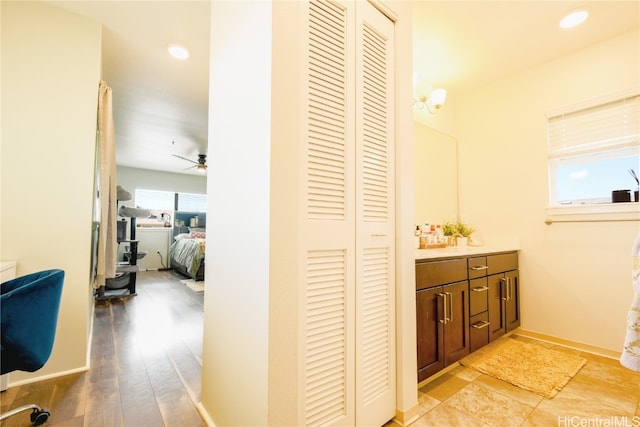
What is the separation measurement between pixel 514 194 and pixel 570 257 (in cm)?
73

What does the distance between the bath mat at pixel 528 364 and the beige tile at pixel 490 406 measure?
24 cm

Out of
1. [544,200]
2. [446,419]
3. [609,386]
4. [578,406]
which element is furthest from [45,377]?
[544,200]

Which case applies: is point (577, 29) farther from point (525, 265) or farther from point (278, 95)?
point (278, 95)

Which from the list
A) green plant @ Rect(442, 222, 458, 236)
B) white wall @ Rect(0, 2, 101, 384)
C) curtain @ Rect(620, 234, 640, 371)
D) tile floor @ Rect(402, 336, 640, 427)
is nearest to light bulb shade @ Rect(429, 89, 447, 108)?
green plant @ Rect(442, 222, 458, 236)

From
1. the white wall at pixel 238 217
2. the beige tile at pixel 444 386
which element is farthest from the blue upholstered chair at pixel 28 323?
the beige tile at pixel 444 386

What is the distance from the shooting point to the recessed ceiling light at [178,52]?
2389mm

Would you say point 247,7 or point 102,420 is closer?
point 247,7

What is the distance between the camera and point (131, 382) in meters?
1.84

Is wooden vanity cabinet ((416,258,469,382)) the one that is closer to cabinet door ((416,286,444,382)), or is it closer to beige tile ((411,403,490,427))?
cabinet door ((416,286,444,382))

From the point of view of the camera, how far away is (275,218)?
103 cm

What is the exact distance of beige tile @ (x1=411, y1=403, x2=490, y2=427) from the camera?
146 centimetres

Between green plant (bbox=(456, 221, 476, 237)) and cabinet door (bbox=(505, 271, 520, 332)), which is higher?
green plant (bbox=(456, 221, 476, 237))

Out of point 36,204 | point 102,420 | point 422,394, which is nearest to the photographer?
point 102,420

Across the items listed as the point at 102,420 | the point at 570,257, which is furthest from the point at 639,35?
the point at 102,420
